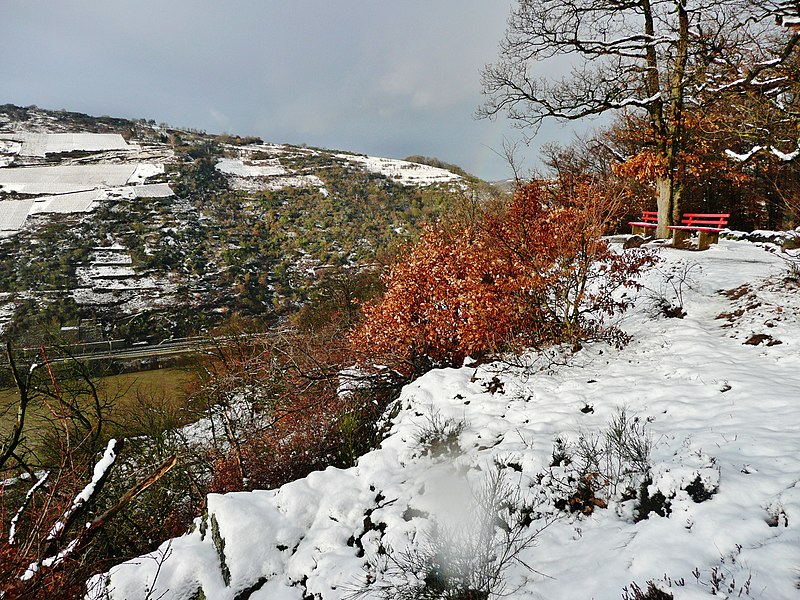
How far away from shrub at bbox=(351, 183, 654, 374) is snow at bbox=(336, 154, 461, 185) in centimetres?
5489

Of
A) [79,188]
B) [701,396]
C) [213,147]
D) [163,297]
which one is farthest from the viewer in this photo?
[213,147]

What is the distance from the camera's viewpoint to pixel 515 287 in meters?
6.36

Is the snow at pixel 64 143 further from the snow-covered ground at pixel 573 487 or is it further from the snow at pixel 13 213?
the snow-covered ground at pixel 573 487

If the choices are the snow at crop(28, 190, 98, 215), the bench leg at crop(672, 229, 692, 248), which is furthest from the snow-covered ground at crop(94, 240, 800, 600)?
the snow at crop(28, 190, 98, 215)

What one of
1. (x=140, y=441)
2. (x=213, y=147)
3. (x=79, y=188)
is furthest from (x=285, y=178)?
(x=140, y=441)

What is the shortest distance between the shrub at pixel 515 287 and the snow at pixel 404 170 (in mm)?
54890

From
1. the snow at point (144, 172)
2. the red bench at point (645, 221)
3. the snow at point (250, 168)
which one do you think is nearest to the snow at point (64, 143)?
the snow at point (144, 172)

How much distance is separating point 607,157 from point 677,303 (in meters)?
16.9

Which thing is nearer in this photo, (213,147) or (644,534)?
(644,534)

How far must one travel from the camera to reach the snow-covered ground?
2.29 metres

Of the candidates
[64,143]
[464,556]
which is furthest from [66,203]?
[464,556]

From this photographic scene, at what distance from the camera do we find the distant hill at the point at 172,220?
108 ft

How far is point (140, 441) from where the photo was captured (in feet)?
42.2

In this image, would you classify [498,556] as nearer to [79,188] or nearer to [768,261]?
[768,261]
